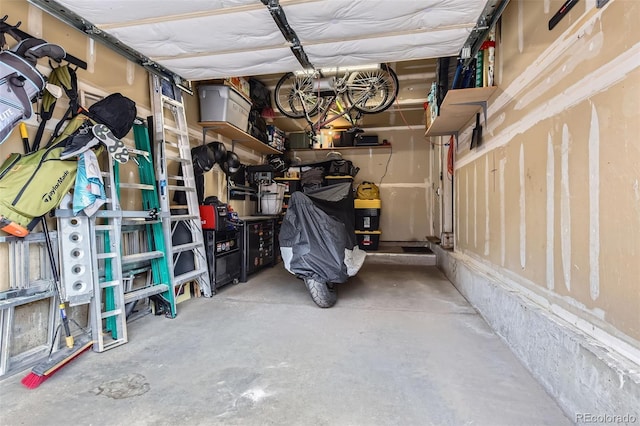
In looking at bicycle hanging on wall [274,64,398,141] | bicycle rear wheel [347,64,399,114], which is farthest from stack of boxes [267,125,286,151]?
bicycle rear wheel [347,64,399,114]

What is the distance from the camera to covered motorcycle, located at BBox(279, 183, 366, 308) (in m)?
2.98

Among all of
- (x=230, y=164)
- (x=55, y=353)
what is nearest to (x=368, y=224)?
(x=230, y=164)

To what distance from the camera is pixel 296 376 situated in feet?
5.71

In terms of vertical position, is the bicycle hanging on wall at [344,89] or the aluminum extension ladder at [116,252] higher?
the bicycle hanging on wall at [344,89]

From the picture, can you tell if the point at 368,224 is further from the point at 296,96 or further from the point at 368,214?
the point at 296,96

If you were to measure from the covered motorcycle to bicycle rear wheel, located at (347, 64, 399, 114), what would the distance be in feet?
6.17

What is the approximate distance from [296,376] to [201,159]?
2872 millimetres

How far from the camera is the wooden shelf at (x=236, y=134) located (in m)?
3.79

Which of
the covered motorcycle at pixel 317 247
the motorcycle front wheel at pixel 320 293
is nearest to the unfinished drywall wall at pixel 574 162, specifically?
the covered motorcycle at pixel 317 247

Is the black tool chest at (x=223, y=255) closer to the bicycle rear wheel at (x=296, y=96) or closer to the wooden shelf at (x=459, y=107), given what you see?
the bicycle rear wheel at (x=296, y=96)

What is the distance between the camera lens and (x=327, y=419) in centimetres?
138

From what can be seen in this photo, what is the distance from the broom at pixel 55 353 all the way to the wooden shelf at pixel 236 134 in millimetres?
2053

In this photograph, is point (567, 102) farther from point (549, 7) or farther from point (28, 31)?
point (28, 31)

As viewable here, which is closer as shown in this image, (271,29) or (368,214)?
(271,29)
